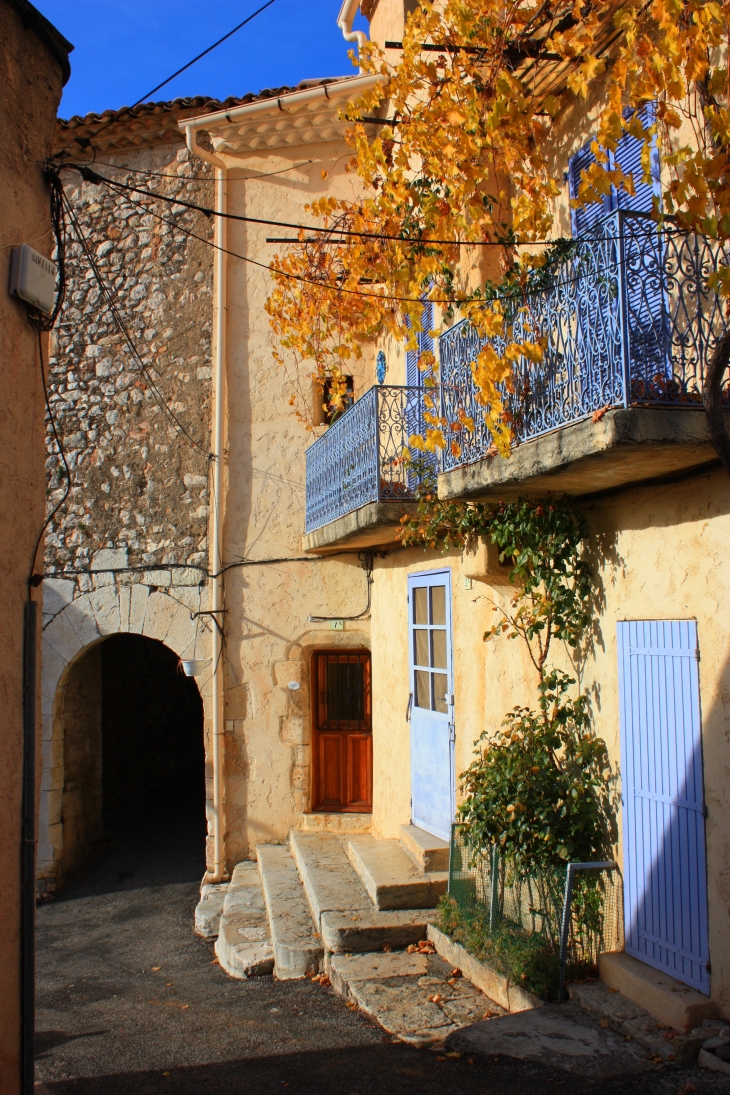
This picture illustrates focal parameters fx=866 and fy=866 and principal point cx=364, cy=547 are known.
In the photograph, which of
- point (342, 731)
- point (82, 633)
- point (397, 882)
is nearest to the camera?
point (397, 882)

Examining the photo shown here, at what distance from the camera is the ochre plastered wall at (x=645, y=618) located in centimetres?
444

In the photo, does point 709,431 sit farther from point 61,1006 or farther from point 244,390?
point 244,390

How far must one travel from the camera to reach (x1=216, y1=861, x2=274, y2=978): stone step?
701 centimetres

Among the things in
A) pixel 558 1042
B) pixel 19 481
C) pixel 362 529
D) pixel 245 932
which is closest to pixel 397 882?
pixel 245 932

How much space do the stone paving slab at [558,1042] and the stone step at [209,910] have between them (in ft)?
13.7

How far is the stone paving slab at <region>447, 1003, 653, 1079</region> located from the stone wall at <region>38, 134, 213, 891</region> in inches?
238

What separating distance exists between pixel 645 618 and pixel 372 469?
335 cm

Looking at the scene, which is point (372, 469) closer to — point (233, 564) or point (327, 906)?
point (233, 564)

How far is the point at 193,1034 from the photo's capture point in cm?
577

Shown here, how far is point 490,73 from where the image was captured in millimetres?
6219

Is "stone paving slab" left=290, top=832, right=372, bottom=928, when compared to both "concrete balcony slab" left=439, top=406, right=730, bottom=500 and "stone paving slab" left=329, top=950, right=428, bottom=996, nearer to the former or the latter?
"stone paving slab" left=329, top=950, right=428, bottom=996

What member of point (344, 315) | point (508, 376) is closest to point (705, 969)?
point (508, 376)

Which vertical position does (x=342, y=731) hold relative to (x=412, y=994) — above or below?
above

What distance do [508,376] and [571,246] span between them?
844 millimetres
